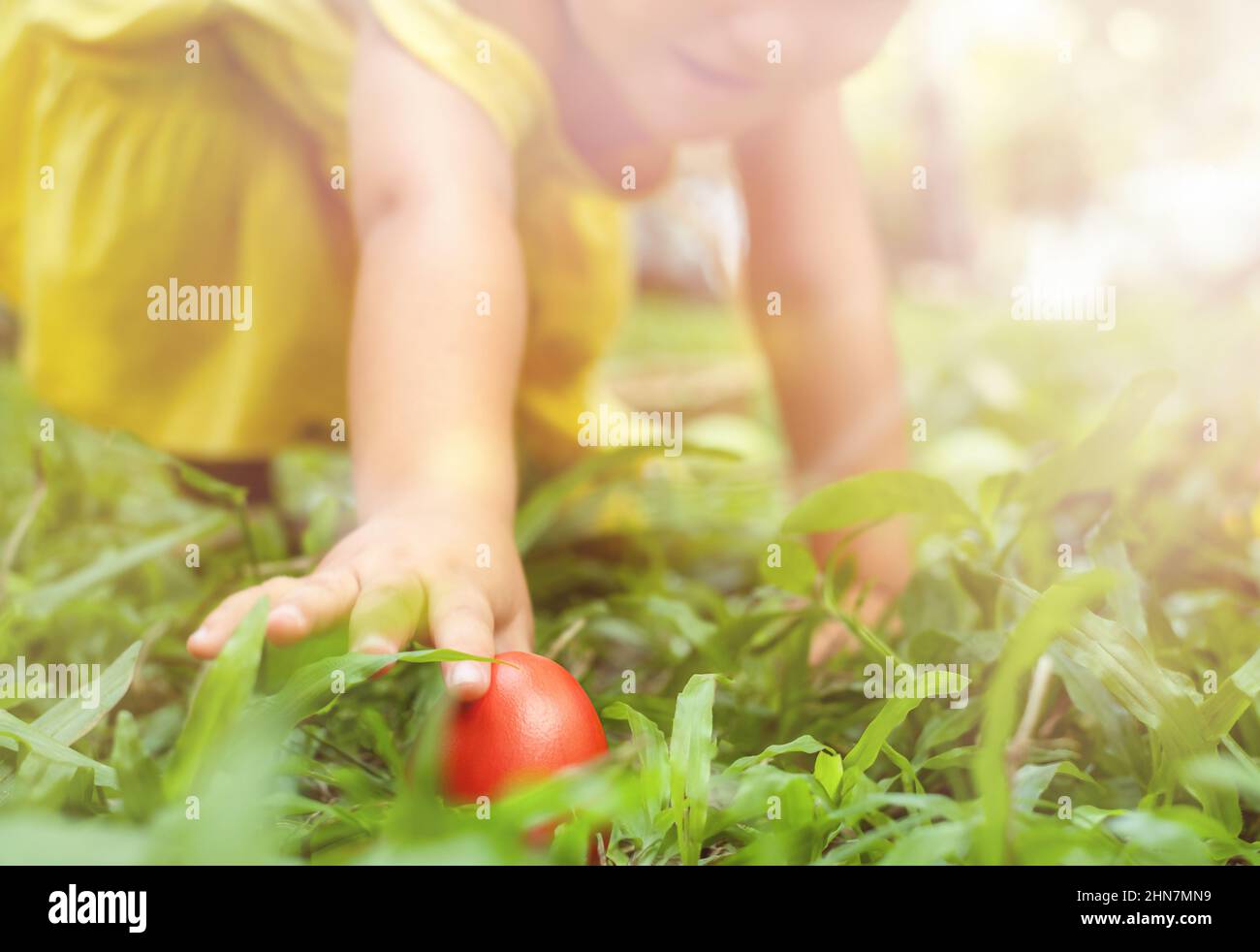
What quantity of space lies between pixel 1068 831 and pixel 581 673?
39 cm

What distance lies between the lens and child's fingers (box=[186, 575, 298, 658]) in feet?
1.79

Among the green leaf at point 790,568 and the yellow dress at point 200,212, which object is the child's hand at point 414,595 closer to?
the green leaf at point 790,568

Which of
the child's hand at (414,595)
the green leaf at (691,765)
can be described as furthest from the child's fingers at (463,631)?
the green leaf at (691,765)

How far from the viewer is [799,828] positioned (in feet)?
1.62

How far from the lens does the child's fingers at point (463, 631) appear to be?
21.4 inches

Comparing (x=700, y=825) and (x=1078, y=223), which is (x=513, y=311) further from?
(x=1078, y=223)

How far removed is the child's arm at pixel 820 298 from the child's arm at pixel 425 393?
609 millimetres

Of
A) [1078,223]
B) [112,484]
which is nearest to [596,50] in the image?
[112,484]

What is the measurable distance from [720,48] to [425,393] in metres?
0.47

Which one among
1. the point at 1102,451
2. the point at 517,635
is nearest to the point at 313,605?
the point at 517,635

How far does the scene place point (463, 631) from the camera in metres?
0.59

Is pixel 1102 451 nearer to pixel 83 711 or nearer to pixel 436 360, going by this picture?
pixel 436 360

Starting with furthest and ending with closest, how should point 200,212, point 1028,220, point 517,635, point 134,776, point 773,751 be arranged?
point 1028,220 → point 200,212 → point 517,635 → point 773,751 → point 134,776

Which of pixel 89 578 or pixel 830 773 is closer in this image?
pixel 830 773
